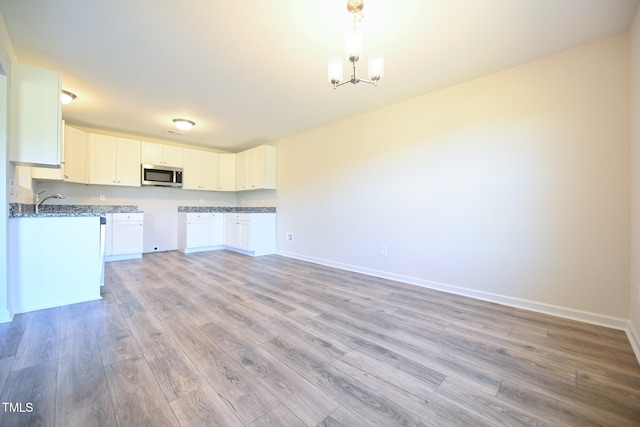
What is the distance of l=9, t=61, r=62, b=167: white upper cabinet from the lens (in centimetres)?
221

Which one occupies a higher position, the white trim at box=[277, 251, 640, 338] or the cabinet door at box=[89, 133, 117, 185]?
the cabinet door at box=[89, 133, 117, 185]

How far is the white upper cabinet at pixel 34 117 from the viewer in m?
2.21

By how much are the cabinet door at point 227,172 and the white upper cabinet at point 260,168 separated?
1.63ft

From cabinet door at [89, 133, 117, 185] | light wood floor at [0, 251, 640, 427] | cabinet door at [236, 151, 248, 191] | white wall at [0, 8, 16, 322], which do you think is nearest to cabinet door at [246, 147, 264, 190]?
cabinet door at [236, 151, 248, 191]

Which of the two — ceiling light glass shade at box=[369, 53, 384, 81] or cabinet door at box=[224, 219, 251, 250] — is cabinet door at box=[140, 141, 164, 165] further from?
ceiling light glass shade at box=[369, 53, 384, 81]

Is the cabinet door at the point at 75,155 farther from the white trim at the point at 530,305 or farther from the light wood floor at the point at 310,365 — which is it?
the white trim at the point at 530,305

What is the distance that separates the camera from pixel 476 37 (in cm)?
213

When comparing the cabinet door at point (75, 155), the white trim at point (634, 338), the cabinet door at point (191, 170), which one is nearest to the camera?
the white trim at point (634, 338)

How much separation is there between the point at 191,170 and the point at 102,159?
1490 mm

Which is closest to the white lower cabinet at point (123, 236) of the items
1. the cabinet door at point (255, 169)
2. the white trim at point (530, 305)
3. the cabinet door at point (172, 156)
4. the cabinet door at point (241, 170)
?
the cabinet door at point (172, 156)

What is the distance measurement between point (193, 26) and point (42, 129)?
1.66m

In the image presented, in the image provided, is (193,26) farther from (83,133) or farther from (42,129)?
(83,133)

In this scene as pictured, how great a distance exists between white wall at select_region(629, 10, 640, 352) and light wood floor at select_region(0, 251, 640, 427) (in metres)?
0.28

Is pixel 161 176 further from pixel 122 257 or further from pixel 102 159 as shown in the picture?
pixel 122 257
